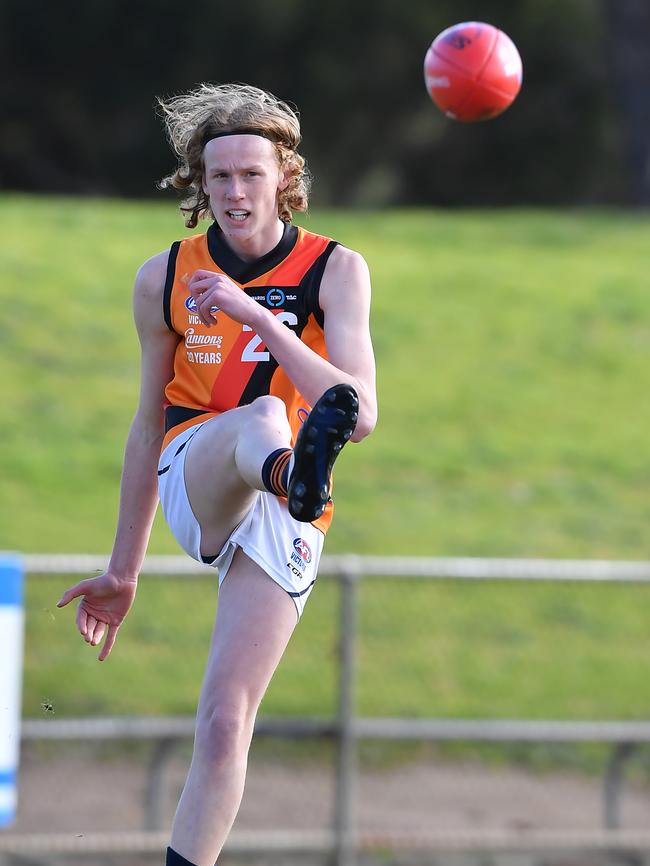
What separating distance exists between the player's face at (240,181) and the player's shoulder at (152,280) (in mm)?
252

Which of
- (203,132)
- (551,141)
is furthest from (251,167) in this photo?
(551,141)

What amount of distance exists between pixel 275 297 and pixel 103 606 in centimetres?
107

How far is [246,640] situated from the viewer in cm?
392

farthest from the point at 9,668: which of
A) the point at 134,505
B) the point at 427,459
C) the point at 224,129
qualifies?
the point at 427,459

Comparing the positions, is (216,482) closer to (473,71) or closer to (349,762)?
(473,71)

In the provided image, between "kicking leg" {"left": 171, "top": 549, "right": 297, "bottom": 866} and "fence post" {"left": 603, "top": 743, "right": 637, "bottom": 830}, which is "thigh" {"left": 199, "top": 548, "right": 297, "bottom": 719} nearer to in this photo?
"kicking leg" {"left": 171, "top": 549, "right": 297, "bottom": 866}

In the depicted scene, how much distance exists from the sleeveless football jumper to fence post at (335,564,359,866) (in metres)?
4.64

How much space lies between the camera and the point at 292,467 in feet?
12.1

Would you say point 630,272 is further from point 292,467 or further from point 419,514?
point 292,467

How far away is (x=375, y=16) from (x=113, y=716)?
2046cm

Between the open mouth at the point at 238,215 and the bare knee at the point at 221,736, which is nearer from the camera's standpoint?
the bare knee at the point at 221,736

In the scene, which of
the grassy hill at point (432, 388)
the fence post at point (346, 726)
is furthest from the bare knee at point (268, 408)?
the grassy hill at point (432, 388)

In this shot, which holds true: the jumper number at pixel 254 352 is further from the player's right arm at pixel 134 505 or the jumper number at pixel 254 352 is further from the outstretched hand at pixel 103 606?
the outstretched hand at pixel 103 606

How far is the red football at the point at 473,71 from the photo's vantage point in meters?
4.72
